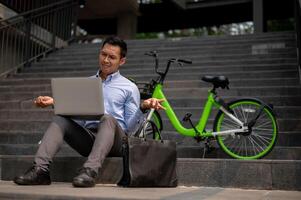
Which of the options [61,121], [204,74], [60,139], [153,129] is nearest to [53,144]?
[60,139]

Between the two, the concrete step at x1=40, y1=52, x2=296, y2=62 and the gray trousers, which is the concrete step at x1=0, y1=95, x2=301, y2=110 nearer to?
the concrete step at x1=40, y1=52, x2=296, y2=62

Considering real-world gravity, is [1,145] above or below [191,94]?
below

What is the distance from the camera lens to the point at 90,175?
3375 millimetres

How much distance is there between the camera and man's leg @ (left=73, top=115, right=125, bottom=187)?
3.34m

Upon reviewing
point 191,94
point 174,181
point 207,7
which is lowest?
point 174,181

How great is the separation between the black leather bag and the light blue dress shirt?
0.45 meters

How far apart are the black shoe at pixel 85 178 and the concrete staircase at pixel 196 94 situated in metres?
0.50

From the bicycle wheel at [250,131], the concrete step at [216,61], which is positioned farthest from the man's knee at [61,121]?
the concrete step at [216,61]

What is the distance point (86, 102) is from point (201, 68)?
4688 mm

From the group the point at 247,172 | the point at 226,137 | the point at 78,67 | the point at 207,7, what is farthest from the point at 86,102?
the point at 207,7

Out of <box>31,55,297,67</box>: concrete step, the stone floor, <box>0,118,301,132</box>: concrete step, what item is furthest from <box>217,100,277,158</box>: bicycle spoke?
<box>31,55,297,67</box>: concrete step

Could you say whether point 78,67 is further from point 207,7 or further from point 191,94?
point 207,7

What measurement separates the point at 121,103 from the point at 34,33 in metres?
7.84

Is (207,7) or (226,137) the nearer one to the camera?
(226,137)
